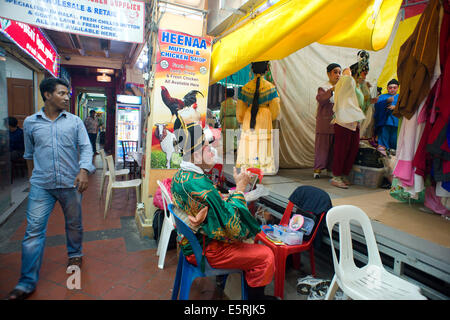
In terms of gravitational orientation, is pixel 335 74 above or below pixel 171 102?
above

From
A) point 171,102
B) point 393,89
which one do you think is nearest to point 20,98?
point 171,102

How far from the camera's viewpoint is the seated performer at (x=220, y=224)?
1.64m

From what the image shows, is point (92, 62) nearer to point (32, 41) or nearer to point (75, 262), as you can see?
point (32, 41)

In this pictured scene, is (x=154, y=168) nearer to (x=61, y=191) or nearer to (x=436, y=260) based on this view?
(x=61, y=191)

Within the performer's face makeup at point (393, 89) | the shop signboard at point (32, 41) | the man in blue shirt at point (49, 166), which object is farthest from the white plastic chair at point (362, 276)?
the shop signboard at point (32, 41)

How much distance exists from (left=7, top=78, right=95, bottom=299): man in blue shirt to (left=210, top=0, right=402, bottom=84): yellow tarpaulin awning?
77.8 inches

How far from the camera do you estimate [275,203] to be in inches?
129

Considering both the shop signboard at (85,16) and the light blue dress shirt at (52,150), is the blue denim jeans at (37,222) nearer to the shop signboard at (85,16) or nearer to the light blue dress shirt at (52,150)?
the light blue dress shirt at (52,150)

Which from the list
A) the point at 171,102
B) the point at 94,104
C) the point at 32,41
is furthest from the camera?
the point at 94,104

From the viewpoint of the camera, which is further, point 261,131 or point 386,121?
Result: point 261,131

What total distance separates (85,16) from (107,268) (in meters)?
2.81

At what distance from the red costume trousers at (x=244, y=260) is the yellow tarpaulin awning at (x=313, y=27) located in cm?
209

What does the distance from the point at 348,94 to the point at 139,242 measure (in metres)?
3.42

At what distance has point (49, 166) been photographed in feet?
7.47
